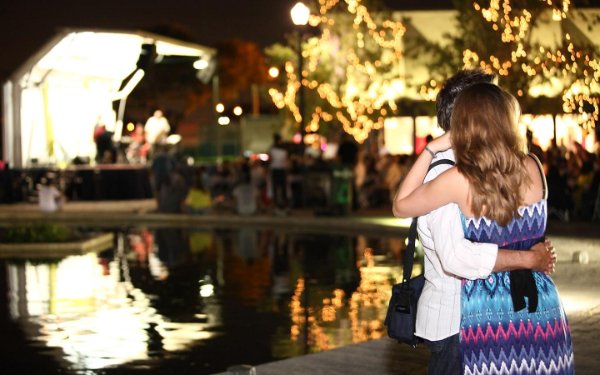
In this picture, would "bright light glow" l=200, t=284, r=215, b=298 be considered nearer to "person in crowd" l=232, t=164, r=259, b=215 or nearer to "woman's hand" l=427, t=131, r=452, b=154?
"woman's hand" l=427, t=131, r=452, b=154

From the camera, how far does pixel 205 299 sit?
45.7 ft

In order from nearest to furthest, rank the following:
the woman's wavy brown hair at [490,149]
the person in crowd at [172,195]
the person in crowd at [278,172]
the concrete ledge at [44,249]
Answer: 1. the woman's wavy brown hair at [490,149]
2. the concrete ledge at [44,249]
3. the person in crowd at [278,172]
4. the person in crowd at [172,195]

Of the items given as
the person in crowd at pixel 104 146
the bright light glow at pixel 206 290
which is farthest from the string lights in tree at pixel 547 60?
the person in crowd at pixel 104 146

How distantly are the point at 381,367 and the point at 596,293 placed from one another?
4715 mm

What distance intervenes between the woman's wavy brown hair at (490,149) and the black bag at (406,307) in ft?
0.96

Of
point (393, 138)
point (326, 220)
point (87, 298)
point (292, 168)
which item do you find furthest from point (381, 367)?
point (393, 138)

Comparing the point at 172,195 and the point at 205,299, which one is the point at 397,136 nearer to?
the point at 172,195

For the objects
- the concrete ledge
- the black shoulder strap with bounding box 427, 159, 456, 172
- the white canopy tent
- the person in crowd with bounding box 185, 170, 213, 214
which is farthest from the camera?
the white canopy tent

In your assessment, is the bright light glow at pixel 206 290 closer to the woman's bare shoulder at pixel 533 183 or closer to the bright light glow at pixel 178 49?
the woman's bare shoulder at pixel 533 183

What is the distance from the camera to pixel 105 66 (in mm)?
40969

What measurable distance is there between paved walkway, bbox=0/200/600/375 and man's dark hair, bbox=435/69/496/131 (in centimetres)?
382

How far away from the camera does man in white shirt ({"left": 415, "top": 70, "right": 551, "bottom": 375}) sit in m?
4.70

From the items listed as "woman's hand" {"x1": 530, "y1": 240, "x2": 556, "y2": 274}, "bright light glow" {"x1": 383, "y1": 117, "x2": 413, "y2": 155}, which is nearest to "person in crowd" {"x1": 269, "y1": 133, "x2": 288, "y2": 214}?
"bright light glow" {"x1": 383, "y1": 117, "x2": 413, "y2": 155}

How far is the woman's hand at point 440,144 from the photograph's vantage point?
5.04m
